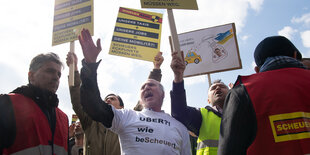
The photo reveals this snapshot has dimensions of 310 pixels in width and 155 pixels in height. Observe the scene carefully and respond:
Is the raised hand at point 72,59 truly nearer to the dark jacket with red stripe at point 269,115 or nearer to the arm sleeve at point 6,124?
the arm sleeve at point 6,124

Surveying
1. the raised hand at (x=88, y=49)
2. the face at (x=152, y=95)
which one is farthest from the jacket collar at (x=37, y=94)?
the face at (x=152, y=95)

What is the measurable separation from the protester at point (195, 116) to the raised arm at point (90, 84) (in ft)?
2.54

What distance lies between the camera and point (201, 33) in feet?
16.9

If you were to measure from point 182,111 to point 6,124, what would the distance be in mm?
1614

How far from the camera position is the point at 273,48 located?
163 cm

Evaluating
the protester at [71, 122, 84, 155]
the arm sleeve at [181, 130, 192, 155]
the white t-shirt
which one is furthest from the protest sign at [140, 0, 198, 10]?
the protester at [71, 122, 84, 155]

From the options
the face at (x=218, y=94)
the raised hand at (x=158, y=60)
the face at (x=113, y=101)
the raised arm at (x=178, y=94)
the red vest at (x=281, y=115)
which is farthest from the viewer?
the raised hand at (x=158, y=60)

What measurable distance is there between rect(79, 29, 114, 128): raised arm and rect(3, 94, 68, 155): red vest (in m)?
0.43

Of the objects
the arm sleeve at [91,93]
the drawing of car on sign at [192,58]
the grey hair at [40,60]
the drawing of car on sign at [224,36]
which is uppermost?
the drawing of car on sign at [224,36]

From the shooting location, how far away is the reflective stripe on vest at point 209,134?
2.71 metres

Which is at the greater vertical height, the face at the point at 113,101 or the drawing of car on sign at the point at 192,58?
the drawing of car on sign at the point at 192,58

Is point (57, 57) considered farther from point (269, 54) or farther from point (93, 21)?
point (269, 54)

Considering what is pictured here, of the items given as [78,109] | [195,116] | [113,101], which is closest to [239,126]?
[195,116]

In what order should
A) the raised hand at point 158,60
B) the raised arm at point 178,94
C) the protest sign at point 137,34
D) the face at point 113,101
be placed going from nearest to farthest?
the raised arm at point 178,94
the face at point 113,101
the raised hand at point 158,60
the protest sign at point 137,34
